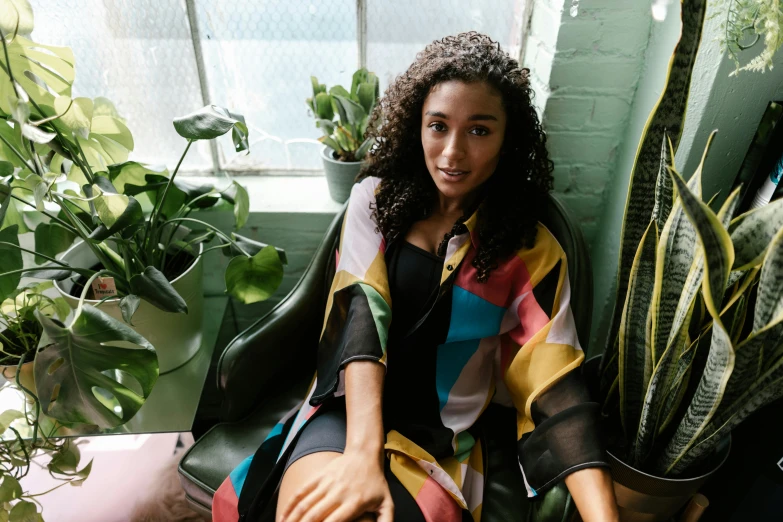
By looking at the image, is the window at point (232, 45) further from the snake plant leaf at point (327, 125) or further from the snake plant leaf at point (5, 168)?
the snake plant leaf at point (5, 168)

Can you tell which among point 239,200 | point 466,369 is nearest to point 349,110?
point 239,200

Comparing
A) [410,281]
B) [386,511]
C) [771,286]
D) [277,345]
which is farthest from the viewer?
[277,345]

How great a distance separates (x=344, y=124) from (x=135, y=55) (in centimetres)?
60

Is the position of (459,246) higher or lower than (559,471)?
higher

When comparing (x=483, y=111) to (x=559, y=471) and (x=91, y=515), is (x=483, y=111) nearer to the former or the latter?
(x=559, y=471)

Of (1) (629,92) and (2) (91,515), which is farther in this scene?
(2) (91,515)

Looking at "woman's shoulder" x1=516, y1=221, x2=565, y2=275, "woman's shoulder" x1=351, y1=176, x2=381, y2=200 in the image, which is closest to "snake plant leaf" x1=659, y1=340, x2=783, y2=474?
"woman's shoulder" x1=516, y1=221, x2=565, y2=275

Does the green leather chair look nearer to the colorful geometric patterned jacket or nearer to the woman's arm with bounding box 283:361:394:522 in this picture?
the colorful geometric patterned jacket

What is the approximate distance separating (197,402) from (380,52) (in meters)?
1.05

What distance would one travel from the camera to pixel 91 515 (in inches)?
53.0

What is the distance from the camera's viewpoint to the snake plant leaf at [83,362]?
0.80m

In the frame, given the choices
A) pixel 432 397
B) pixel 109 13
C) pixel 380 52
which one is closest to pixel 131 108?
pixel 109 13

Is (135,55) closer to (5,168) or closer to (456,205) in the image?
(5,168)

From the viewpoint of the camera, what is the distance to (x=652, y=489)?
872mm
